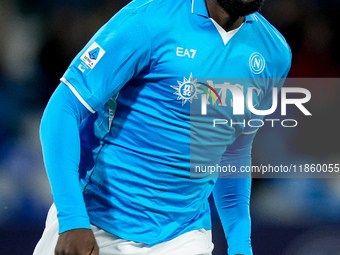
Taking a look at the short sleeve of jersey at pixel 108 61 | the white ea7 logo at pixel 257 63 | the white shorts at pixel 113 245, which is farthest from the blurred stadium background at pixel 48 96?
the short sleeve of jersey at pixel 108 61

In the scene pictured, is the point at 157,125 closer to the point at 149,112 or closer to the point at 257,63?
the point at 149,112

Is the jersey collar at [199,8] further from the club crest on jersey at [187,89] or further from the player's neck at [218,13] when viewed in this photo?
the club crest on jersey at [187,89]

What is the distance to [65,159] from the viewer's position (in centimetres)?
130

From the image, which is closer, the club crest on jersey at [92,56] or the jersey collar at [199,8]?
the club crest on jersey at [92,56]

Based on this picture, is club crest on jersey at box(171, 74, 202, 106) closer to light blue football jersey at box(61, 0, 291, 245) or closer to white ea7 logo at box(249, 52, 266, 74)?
light blue football jersey at box(61, 0, 291, 245)

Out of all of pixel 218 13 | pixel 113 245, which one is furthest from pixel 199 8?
pixel 113 245

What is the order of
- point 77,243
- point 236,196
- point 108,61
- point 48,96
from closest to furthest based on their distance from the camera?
point 77,243 → point 108,61 → point 236,196 → point 48,96

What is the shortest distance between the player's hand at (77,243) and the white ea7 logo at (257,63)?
0.68 meters

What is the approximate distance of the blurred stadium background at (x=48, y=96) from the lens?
2.94m

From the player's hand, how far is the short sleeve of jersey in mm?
304

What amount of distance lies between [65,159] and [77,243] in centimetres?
20

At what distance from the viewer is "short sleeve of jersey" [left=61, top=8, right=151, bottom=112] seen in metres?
1.34

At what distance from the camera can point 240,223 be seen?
1859 mm

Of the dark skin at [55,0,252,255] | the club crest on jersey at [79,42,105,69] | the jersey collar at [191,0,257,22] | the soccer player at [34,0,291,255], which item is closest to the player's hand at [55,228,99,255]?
the dark skin at [55,0,252,255]
